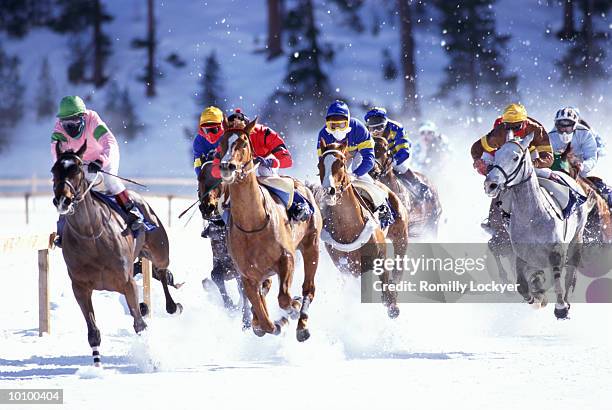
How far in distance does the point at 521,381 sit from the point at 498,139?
473 centimetres

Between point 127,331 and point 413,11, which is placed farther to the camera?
point 413,11

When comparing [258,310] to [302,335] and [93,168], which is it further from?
[93,168]

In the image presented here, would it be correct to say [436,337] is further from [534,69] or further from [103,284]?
[534,69]

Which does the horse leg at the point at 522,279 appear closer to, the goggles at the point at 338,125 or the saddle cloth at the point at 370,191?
the saddle cloth at the point at 370,191

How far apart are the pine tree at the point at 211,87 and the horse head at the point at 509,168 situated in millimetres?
36329

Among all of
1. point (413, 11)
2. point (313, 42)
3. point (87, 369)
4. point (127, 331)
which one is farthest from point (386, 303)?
point (413, 11)

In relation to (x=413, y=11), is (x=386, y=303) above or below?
below

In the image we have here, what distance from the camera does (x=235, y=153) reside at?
9641mm

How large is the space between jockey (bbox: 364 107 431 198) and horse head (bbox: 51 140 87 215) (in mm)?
5905

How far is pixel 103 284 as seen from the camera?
34.6 feet

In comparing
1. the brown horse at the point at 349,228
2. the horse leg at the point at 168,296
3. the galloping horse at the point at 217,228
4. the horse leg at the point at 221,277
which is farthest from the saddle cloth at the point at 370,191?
the horse leg at the point at 168,296

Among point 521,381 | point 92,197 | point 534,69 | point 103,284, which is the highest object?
point 534,69

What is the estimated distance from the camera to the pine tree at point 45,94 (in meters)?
50.5

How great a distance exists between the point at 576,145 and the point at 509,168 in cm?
244
